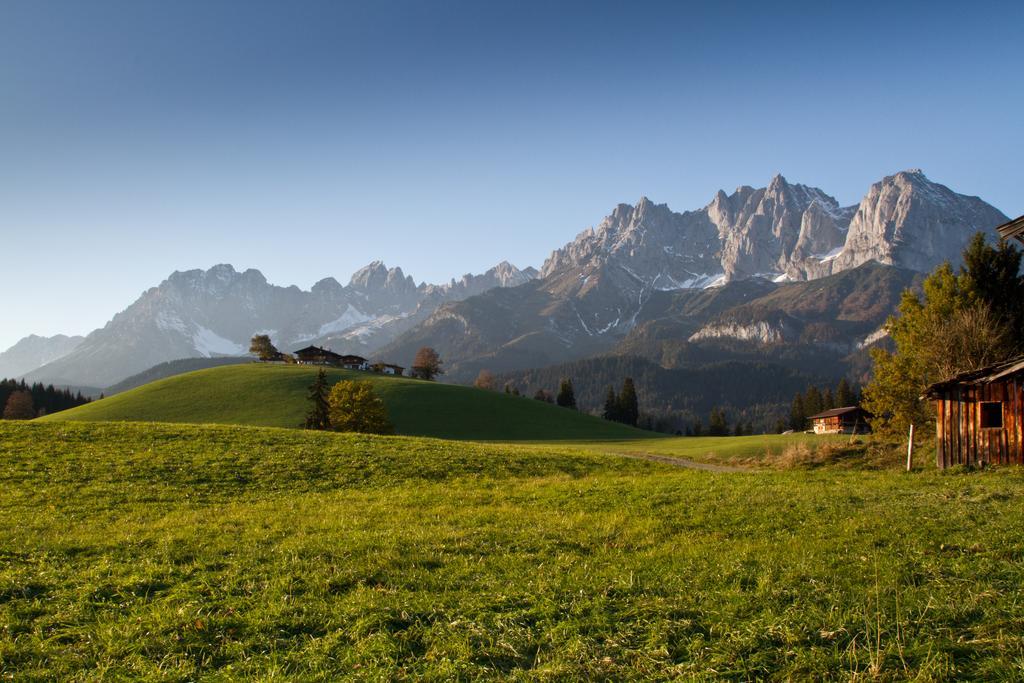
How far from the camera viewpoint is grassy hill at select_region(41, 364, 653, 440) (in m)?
87.8

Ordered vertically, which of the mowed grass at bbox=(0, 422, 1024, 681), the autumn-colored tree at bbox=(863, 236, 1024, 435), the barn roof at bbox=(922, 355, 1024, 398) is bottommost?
the mowed grass at bbox=(0, 422, 1024, 681)

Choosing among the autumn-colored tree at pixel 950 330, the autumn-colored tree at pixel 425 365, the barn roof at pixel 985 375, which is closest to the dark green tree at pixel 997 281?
the autumn-colored tree at pixel 950 330

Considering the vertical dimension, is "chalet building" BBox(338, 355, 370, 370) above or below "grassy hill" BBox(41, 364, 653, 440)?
above

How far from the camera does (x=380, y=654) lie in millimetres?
7730

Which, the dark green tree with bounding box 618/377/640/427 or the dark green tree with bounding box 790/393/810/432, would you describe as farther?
the dark green tree with bounding box 618/377/640/427

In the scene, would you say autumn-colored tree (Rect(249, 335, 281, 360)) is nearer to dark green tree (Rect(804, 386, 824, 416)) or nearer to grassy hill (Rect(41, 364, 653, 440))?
grassy hill (Rect(41, 364, 653, 440))

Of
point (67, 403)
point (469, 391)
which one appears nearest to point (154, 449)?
point (469, 391)

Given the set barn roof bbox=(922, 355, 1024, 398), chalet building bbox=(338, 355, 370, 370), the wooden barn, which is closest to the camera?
barn roof bbox=(922, 355, 1024, 398)

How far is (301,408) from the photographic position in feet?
308

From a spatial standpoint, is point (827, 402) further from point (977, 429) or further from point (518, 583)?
point (518, 583)

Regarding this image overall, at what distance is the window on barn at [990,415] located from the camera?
2920 cm

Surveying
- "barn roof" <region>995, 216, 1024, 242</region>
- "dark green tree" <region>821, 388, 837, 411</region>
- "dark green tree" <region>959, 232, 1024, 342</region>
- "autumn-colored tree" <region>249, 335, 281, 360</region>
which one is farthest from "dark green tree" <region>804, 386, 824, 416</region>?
"autumn-colored tree" <region>249, 335, 281, 360</region>

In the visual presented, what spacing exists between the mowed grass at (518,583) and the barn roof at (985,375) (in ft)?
27.9

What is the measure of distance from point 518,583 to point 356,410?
57378mm
